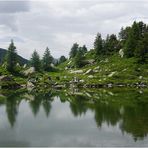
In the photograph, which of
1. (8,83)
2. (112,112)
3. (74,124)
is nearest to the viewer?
(74,124)

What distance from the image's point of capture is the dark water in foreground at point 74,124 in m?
52.9

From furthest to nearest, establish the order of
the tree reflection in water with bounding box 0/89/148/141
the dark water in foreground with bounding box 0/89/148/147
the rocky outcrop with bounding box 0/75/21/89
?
the rocky outcrop with bounding box 0/75/21/89
the tree reflection in water with bounding box 0/89/148/141
the dark water in foreground with bounding box 0/89/148/147

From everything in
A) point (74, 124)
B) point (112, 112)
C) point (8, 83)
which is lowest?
point (74, 124)

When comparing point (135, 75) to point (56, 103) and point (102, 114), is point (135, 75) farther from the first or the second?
point (102, 114)

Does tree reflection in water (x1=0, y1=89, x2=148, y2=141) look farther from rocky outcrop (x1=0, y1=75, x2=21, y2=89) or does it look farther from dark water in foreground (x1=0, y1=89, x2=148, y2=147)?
rocky outcrop (x1=0, y1=75, x2=21, y2=89)

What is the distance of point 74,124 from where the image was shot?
68.8 meters

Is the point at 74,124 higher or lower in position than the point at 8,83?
lower

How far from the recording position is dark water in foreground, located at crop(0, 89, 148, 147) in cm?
5291

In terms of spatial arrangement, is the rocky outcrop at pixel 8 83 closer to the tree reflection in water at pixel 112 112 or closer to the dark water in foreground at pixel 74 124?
the tree reflection in water at pixel 112 112

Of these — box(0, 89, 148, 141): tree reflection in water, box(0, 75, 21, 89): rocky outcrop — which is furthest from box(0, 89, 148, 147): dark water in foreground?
box(0, 75, 21, 89): rocky outcrop

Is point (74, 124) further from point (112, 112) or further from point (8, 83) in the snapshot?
point (8, 83)

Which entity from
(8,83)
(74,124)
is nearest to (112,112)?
(74,124)

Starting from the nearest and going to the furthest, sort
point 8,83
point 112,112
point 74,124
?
1. point 74,124
2. point 112,112
3. point 8,83

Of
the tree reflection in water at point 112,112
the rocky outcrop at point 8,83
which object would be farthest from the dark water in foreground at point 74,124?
the rocky outcrop at point 8,83
